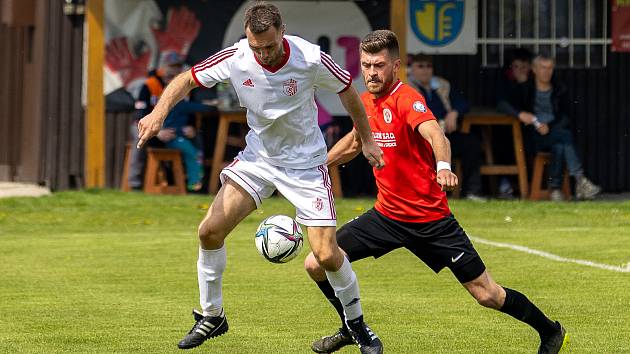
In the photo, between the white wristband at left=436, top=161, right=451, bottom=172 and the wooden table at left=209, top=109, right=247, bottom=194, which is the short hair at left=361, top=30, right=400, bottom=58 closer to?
the white wristband at left=436, top=161, right=451, bottom=172

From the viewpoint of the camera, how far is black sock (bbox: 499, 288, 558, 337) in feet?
26.5

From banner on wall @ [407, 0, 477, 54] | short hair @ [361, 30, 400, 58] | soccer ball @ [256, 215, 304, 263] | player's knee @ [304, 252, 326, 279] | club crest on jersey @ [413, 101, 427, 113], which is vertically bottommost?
player's knee @ [304, 252, 326, 279]

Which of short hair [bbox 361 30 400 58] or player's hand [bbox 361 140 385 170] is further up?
short hair [bbox 361 30 400 58]

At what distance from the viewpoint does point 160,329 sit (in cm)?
920

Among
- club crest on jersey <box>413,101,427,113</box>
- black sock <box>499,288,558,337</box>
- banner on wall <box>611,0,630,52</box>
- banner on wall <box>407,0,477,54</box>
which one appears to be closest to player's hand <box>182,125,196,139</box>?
banner on wall <box>407,0,477,54</box>

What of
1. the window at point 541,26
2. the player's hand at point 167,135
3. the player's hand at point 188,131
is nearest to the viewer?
the player's hand at point 167,135

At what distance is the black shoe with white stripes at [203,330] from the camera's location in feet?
27.0

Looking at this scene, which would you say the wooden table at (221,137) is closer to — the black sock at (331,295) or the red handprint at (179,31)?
the red handprint at (179,31)

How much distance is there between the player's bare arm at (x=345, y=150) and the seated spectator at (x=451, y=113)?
31.2ft

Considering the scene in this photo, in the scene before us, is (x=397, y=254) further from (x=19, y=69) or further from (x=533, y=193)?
(x=19, y=69)

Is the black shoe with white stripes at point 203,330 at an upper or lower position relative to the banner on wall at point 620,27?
lower

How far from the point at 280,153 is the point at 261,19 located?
2.93 ft

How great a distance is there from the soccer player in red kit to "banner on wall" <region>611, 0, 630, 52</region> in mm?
11866

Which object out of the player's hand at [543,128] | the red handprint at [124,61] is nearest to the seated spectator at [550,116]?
the player's hand at [543,128]
